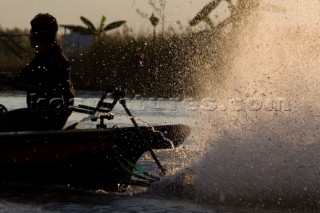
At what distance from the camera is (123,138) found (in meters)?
10.6

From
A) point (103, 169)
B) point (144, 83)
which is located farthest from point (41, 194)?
point (144, 83)

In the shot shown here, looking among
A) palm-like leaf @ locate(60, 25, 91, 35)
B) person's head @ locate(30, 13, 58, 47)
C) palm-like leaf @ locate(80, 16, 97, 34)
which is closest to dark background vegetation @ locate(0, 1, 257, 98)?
palm-like leaf @ locate(80, 16, 97, 34)

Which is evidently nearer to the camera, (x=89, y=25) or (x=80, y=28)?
(x=89, y=25)

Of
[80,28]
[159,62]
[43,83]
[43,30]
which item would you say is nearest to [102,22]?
[80,28]

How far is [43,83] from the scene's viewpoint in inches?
419

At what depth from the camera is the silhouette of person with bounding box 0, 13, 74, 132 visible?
10.6 meters

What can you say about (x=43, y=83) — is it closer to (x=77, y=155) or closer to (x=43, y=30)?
(x=43, y=30)

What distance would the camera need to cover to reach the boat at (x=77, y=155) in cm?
1011

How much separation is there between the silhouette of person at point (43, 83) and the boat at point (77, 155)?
0.38 metres

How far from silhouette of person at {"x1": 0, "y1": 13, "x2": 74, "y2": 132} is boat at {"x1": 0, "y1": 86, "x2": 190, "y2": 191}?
38 centimetres

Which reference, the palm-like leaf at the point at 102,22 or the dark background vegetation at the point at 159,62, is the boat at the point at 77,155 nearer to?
the dark background vegetation at the point at 159,62

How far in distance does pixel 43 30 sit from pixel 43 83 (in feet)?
1.94

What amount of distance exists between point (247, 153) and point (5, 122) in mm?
2667

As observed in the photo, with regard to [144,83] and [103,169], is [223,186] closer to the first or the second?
[103,169]
